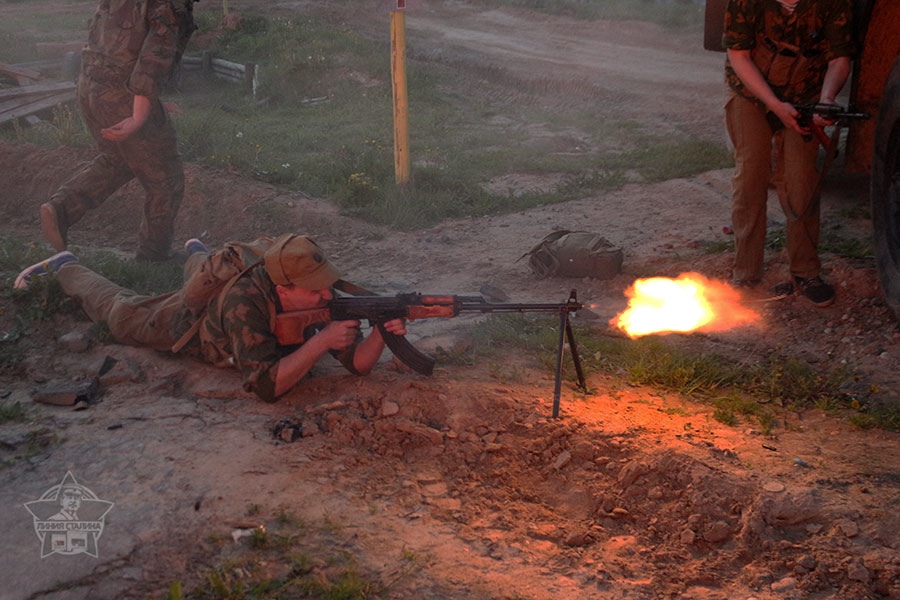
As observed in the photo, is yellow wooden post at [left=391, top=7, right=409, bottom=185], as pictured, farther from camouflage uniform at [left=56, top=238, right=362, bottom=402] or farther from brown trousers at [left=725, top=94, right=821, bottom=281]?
brown trousers at [left=725, top=94, right=821, bottom=281]

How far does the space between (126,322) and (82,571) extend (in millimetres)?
2330

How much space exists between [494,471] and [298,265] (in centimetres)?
143

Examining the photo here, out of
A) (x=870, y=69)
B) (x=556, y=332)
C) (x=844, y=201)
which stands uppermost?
(x=870, y=69)

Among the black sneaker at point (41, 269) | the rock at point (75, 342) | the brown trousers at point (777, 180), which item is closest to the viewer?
the brown trousers at point (777, 180)

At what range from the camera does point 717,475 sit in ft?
12.1

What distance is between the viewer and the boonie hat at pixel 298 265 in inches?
165

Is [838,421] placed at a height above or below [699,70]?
below

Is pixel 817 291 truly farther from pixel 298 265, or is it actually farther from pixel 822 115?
pixel 298 265

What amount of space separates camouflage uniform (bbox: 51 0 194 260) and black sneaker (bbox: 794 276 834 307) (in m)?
4.87

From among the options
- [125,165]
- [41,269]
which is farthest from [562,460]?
[125,165]

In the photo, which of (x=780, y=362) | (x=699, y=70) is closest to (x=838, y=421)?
(x=780, y=362)

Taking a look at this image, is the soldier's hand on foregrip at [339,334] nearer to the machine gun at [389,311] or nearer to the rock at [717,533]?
the machine gun at [389,311]

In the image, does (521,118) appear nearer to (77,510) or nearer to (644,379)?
(644,379)

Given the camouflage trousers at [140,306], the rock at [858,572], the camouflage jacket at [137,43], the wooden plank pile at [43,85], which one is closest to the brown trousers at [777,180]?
the rock at [858,572]
